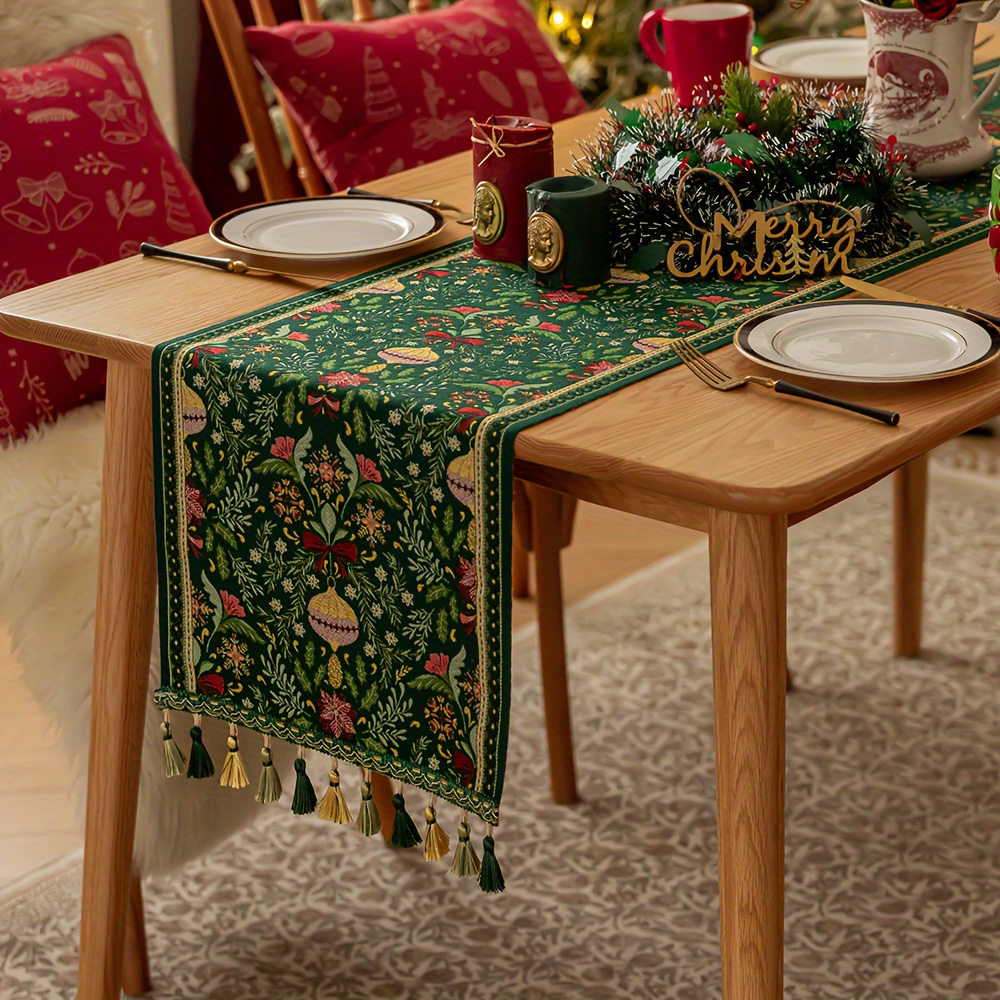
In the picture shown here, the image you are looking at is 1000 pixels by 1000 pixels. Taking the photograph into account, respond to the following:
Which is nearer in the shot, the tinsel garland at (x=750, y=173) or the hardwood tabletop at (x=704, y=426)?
the hardwood tabletop at (x=704, y=426)

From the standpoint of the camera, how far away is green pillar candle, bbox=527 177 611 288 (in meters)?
1.22

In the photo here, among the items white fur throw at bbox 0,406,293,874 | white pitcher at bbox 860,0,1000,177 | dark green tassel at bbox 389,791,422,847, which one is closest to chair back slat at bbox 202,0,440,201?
white fur throw at bbox 0,406,293,874

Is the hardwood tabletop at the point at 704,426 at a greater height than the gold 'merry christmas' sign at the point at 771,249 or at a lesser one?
lesser

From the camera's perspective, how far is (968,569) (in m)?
2.35

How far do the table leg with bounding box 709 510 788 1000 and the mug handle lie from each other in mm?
860

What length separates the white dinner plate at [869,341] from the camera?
1.04 m

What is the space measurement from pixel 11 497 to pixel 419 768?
24.7 inches

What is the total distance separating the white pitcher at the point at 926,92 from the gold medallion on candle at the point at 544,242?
1.42 feet

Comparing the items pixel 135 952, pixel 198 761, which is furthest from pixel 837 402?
pixel 135 952

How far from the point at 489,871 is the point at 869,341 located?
0.51m

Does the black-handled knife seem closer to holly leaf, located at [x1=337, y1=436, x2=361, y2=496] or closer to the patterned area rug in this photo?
holly leaf, located at [x1=337, y1=436, x2=361, y2=496]

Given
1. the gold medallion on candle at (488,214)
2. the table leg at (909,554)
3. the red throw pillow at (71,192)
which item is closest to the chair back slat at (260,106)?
the red throw pillow at (71,192)

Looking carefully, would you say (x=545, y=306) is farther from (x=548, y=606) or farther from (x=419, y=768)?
(x=548, y=606)

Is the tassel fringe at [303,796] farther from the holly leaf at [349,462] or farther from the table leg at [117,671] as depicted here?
the holly leaf at [349,462]
